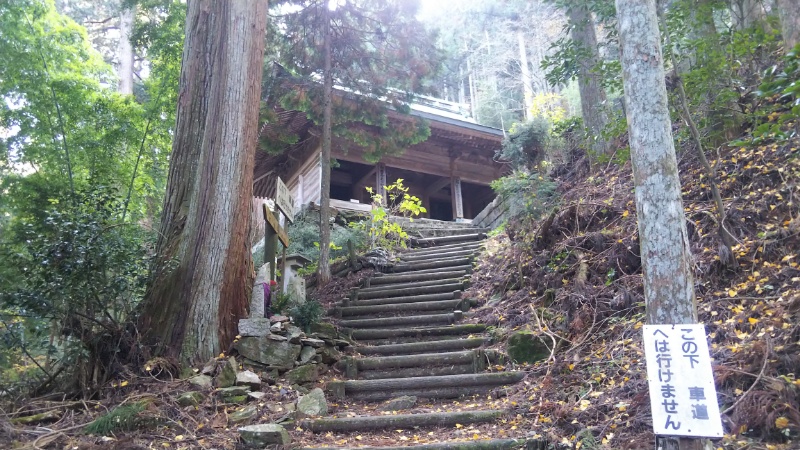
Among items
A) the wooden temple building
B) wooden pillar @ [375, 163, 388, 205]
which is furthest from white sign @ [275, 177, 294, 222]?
wooden pillar @ [375, 163, 388, 205]

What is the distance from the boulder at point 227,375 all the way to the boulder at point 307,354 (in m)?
0.84

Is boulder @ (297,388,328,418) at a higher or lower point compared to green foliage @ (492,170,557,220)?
lower

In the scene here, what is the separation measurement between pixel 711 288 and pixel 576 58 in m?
4.11

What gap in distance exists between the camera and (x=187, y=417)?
13.1ft

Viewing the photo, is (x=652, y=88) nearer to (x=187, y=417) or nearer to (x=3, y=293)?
(x=187, y=417)

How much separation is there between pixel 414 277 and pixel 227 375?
4431mm

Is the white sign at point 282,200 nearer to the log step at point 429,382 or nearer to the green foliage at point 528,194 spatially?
the log step at point 429,382

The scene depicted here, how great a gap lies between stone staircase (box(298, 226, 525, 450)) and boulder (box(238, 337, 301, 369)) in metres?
0.54

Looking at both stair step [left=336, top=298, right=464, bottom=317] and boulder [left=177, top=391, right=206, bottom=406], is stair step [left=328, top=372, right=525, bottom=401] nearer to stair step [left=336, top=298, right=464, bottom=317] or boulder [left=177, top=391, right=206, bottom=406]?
boulder [left=177, top=391, right=206, bottom=406]

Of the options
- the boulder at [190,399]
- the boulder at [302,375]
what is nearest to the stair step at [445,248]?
the boulder at [302,375]

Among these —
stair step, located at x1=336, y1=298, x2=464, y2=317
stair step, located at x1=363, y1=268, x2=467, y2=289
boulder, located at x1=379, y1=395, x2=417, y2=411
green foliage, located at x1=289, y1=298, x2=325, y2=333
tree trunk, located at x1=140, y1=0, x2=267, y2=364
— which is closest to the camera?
boulder, located at x1=379, y1=395, x2=417, y2=411

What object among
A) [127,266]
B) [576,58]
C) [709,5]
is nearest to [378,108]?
[576,58]

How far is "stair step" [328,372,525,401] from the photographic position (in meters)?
4.92

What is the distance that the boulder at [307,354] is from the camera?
544cm
